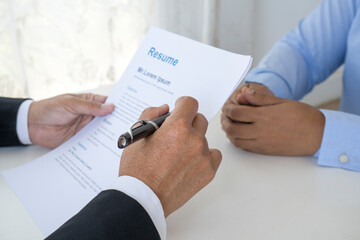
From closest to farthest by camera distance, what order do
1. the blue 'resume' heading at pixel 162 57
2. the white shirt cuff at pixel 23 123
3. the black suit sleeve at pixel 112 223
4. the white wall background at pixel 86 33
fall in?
the black suit sleeve at pixel 112 223 < the blue 'resume' heading at pixel 162 57 < the white shirt cuff at pixel 23 123 < the white wall background at pixel 86 33

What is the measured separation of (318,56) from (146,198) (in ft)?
2.86

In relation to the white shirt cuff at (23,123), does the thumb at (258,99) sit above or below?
above

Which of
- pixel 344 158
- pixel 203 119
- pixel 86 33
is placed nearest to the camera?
pixel 203 119

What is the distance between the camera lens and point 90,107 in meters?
0.75

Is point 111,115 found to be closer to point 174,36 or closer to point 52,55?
point 174,36

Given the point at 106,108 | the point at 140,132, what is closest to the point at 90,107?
the point at 106,108

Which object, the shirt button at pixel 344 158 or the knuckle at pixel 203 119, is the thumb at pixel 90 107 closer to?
the knuckle at pixel 203 119

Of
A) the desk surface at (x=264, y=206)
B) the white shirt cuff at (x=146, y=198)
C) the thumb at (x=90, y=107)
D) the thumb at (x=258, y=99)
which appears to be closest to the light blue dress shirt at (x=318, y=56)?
the thumb at (x=258, y=99)

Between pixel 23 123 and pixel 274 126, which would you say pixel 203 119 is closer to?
pixel 274 126

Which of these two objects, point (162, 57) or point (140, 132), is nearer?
point (140, 132)

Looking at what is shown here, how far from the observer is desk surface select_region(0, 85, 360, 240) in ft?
1.74

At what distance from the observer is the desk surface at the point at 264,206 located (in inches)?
20.9

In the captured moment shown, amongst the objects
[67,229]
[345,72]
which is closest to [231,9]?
[345,72]

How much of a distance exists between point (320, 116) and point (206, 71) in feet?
0.97
